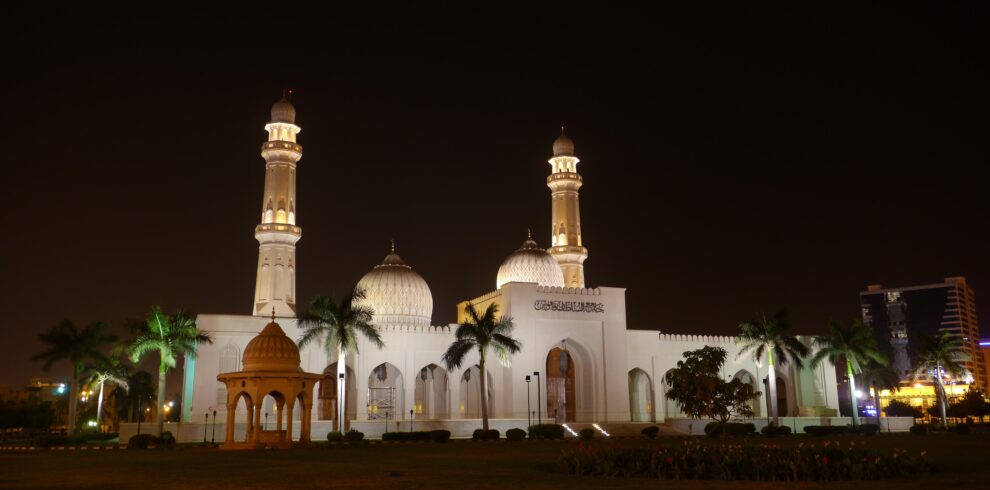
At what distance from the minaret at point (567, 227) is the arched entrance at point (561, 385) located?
5.14 meters

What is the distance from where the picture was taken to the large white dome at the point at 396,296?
4775 cm

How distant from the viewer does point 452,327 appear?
1839 inches

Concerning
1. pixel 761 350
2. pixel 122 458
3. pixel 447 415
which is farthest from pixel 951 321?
pixel 122 458

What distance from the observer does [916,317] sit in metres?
131

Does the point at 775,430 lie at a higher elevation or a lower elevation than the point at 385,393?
lower

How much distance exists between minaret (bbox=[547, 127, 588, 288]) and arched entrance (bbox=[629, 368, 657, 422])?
6.44m

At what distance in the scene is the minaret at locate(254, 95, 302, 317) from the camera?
44875 mm

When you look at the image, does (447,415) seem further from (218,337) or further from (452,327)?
(218,337)

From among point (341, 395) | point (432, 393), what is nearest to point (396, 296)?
point (432, 393)

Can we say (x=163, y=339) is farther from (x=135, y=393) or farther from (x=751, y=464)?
(x=751, y=464)

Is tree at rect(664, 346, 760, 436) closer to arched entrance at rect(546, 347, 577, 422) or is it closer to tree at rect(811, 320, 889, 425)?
arched entrance at rect(546, 347, 577, 422)

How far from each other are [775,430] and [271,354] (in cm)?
2535

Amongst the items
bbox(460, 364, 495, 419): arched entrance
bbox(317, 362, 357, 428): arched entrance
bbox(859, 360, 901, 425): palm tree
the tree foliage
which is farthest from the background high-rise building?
the tree foliage

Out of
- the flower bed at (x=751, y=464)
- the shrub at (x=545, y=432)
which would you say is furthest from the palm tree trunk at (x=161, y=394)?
the flower bed at (x=751, y=464)
